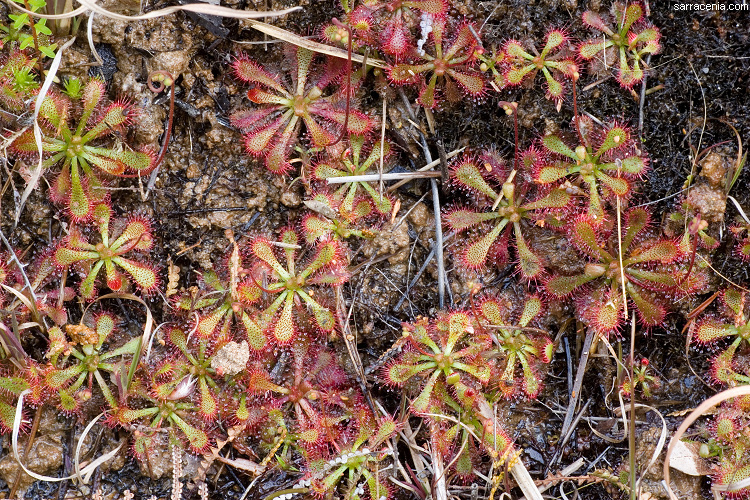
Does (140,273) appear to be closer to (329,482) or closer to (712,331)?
(329,482)

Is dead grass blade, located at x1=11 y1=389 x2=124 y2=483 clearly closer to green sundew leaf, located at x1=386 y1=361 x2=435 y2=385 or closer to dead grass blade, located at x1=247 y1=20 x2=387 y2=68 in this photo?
green sundew leaf, located at x1=386 y1=361 x2=435 y2=385

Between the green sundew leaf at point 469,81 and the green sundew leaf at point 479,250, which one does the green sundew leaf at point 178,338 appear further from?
the green sundew leaf at point 469,81

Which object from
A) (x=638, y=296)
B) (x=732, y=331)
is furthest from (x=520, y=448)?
(x=732, y=331)

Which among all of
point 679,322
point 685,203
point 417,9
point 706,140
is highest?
point 417,9

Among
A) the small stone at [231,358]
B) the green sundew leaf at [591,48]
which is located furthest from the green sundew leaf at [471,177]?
the small stone at [231,358]

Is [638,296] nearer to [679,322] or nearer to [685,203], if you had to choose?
[679,322]

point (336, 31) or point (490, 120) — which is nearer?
point (336, 31)
